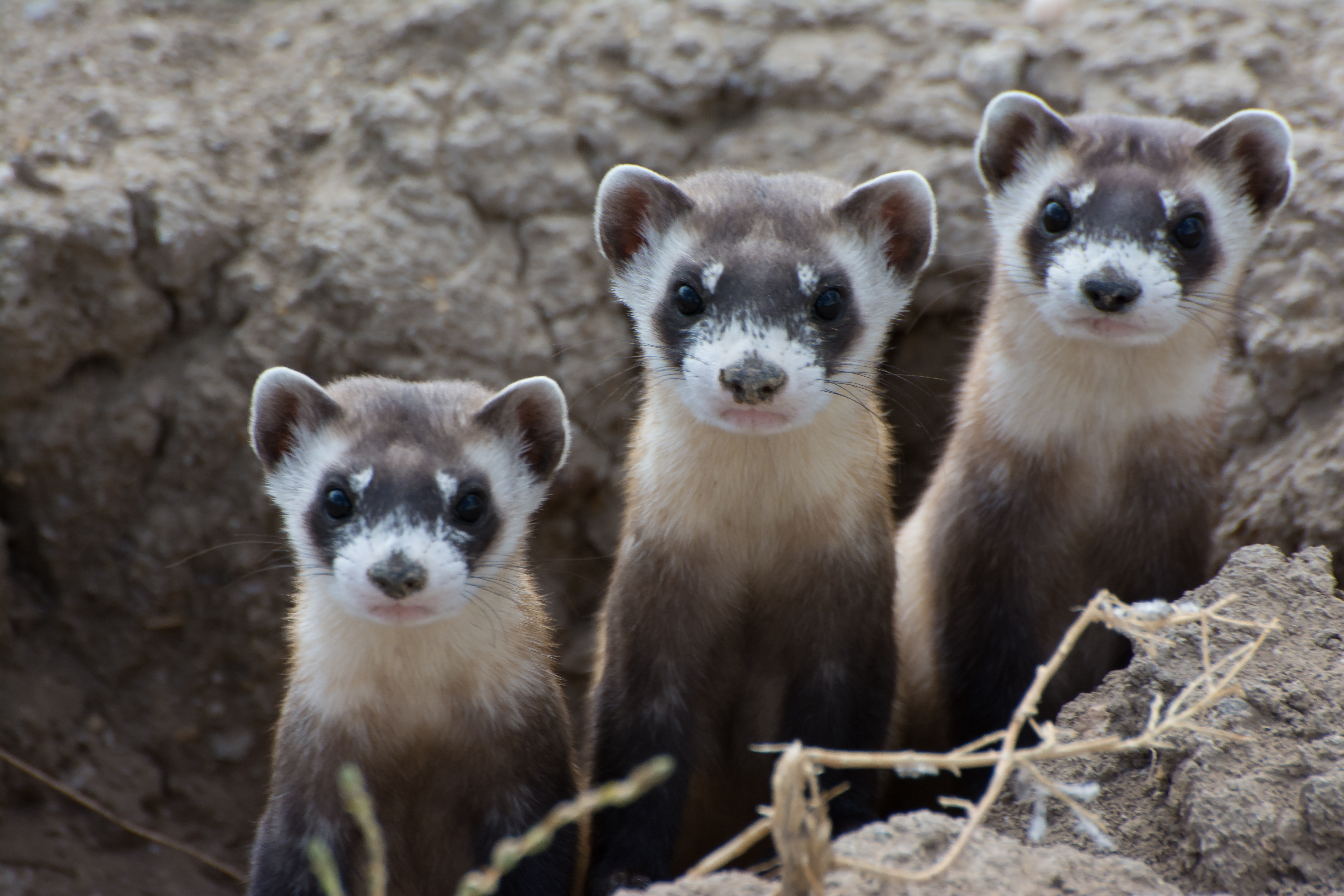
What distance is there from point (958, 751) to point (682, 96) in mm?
3408

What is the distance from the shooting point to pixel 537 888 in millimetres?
3232

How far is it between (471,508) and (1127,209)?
75.2 inches

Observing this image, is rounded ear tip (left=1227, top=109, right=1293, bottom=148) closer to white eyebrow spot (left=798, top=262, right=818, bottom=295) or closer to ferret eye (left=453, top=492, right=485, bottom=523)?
white eyebrow spot (left=798, top=262, right=818, bottom=295)

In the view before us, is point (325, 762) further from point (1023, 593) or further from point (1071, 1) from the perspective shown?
point (1071, 1)

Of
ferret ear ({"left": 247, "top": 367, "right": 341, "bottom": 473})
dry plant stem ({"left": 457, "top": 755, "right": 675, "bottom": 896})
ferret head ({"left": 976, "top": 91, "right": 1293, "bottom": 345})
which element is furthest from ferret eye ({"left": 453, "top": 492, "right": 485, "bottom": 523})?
ferret head ({"left": 976, "top": 91, "right": 1293, "bottom": 345})

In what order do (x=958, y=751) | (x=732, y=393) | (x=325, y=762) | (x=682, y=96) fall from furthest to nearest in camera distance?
1. (x=682, y=96)
2. (x=325, y=762)
3. (x=732, y=393)
4. (x=958, y=751)

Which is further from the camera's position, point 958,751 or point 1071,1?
point 1071,1

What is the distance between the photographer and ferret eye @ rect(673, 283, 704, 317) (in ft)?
10.6

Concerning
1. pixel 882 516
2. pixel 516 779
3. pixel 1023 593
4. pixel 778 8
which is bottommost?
pixel 516 779

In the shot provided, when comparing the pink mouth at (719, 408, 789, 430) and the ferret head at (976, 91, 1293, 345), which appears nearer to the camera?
the pink mouth at (719, 408, 789, 430)

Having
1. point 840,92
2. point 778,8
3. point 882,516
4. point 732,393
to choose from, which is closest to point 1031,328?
point 882,516

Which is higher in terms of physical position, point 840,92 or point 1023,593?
point 840,92

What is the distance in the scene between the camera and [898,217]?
348 cm

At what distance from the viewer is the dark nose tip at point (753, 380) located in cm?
291
